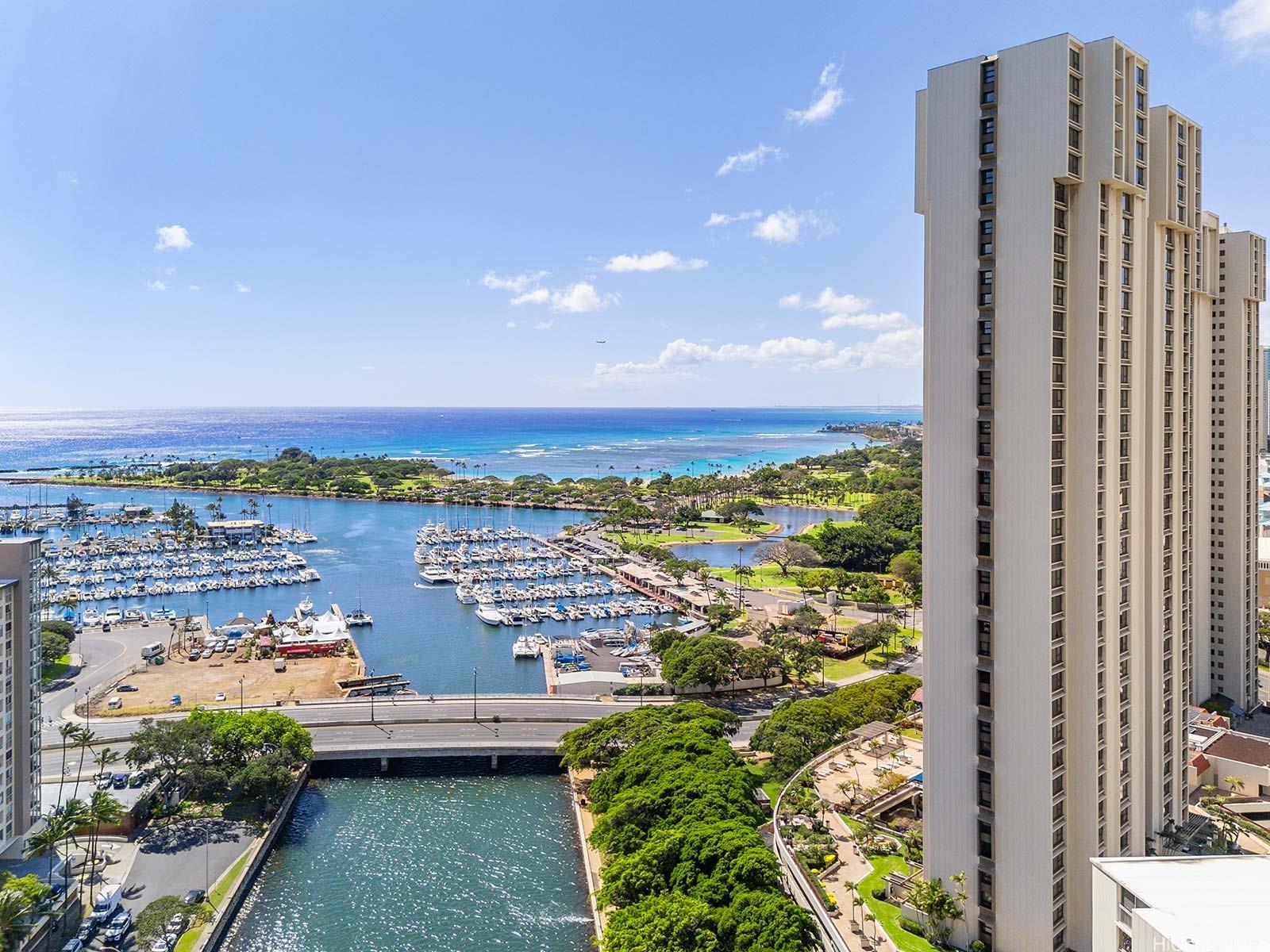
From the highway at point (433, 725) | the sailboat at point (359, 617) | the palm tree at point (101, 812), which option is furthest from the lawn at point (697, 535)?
the palm tree at point (101, 812)

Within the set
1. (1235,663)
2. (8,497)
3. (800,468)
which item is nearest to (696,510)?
(800,468)

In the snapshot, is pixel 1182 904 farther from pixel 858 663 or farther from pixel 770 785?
pixel 858 663

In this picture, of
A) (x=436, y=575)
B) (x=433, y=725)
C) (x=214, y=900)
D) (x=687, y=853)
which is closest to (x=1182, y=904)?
(x=687, y=853)

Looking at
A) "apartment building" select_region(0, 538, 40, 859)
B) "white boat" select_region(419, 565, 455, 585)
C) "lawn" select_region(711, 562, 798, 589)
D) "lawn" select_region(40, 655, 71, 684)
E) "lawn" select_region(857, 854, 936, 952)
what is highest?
"apartment building" select_region(0, 538, 40, 859)

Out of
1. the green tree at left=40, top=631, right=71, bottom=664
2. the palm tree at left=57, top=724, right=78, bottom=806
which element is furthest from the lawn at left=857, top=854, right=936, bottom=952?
the green tree at left=40, top=631, right=71, bottom=664

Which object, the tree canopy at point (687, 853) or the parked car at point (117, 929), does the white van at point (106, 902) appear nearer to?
the parked car at point (117, 929)

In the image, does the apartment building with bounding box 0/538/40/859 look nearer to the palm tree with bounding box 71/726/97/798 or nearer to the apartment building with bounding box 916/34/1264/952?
the palm tree with bounding box 71/726/97/798

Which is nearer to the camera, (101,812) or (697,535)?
(101,812)
